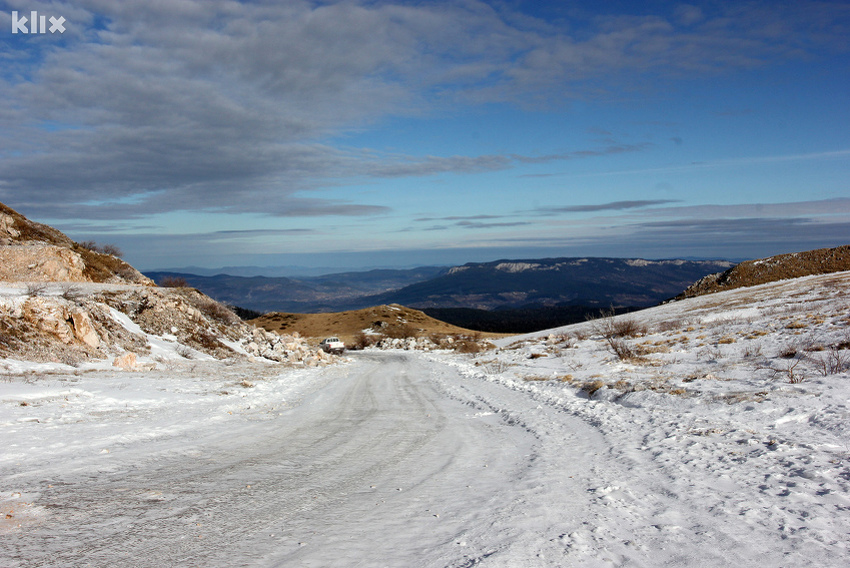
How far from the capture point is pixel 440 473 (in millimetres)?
5922

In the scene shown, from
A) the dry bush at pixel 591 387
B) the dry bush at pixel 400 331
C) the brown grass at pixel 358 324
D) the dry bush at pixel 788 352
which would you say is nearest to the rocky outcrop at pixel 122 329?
the dry bush at pixel 591 387

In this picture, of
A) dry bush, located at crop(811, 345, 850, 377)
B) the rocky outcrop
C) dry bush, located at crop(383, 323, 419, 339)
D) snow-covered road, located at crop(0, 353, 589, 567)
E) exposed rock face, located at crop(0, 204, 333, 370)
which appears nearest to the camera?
snow-covered road, located at crop(0, 353, 589, 567)

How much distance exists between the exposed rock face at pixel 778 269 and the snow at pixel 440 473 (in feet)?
153

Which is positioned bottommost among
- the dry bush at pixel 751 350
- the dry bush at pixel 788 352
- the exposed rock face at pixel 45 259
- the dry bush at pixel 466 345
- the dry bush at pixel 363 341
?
the dry bush at pixel 363 341

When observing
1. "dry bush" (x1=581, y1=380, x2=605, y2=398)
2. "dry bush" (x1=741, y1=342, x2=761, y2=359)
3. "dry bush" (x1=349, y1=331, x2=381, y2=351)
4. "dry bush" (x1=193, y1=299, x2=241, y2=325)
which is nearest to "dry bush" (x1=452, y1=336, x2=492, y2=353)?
"dry bush" (x1=349, y1=331, x2=381, y2=351)

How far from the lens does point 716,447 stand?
249 inches

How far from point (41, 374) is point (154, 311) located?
10.3 meters

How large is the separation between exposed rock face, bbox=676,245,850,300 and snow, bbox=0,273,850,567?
46.7 meters

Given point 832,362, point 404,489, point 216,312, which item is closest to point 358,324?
point 216,312

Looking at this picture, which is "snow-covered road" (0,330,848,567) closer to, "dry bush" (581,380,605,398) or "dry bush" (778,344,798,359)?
"dry bush" (581,380,605,398)

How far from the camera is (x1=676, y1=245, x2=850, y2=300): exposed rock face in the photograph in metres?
49.7

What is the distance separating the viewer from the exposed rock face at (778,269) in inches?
1956

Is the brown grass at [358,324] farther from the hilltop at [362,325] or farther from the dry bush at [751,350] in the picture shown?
the dry bush at [751,350]

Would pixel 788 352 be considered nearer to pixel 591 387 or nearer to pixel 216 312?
pixel 591 387
